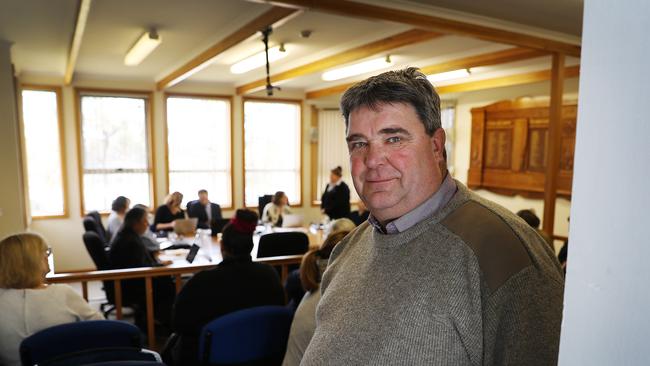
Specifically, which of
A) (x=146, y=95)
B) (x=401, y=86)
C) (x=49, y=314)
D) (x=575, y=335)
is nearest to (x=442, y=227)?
(x=401, y=86)

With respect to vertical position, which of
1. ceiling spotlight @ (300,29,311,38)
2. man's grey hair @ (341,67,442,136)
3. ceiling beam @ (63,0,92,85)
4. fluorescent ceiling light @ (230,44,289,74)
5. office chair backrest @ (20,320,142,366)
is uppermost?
ceiling spotlight @ (300,29,311,38)

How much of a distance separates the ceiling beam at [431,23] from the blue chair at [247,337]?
1913mm

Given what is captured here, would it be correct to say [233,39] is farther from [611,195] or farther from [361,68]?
[611,195]

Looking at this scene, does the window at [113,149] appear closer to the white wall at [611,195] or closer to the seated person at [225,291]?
the seated person at [225,291]

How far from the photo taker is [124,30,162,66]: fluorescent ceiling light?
4.02 meters

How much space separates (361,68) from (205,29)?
82.3 inches

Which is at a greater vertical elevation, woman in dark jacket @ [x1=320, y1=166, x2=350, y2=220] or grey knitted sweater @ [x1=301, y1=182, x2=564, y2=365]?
grey knitted sweater @ [x1=301, y1=182, x2=564, y2=365]

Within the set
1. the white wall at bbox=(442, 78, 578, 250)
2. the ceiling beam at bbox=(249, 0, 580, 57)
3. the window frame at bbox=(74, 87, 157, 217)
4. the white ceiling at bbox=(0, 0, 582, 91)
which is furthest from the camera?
the window frame at bbox=(74, 87, 157, 217)

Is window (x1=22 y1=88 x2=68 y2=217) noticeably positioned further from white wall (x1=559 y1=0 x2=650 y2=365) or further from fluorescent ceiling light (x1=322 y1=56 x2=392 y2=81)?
white wall (x1=559 y1=0 x2=650 y2=365)

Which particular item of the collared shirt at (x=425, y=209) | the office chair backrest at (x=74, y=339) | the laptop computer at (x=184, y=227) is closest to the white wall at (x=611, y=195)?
the collared shirt at (x=425, y=209)

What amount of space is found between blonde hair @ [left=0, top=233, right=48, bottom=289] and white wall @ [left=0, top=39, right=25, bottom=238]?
2.69 meters

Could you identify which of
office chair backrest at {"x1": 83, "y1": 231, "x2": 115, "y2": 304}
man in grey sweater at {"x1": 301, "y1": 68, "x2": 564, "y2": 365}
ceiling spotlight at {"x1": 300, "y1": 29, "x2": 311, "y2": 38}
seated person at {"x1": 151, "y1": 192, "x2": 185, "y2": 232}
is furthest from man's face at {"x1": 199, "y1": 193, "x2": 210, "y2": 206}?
man in grey sweater at {"x1": 301, "y1": 68, "x2": 564, "y2": 365}

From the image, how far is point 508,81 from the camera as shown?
6516 millimetres

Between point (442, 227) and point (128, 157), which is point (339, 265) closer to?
point (442, 227)
